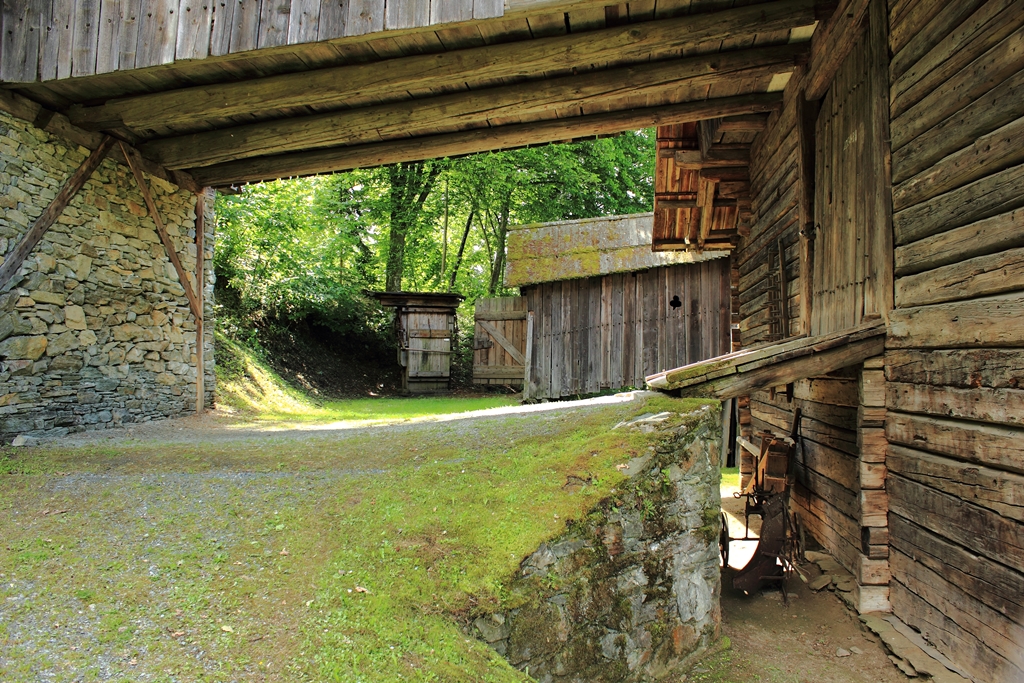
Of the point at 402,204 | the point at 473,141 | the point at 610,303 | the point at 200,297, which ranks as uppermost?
the point at 402,204

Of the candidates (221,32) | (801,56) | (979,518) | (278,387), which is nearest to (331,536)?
(979,518)

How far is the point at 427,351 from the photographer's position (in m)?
18.6

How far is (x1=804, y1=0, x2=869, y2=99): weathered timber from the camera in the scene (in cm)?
507

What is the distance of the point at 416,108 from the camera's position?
7477 millimetres

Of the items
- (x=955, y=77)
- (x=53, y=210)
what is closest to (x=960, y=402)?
(x=955, y=77)

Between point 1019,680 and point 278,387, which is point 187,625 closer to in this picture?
point 1019,680

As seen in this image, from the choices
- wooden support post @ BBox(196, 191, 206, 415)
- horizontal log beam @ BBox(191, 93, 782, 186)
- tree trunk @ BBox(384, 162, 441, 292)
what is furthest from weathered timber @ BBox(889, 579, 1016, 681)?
tree trunk @ BBox(384, 162, 441, 292)

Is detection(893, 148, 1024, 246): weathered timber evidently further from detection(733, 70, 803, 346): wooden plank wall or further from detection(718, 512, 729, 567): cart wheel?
detection(718, 512, 729, 567): cart wheel

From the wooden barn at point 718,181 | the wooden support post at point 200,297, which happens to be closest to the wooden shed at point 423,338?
the wooden support post at point 200,297

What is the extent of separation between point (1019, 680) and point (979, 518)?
0.82 metres

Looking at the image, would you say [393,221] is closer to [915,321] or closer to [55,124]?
[55,124]

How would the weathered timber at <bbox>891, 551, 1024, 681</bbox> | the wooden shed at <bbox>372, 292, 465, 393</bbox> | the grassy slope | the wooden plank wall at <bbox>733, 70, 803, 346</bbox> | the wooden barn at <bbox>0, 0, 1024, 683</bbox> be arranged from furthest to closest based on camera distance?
the wooden shed at <bbox>372, 292, 465, 393</bbox>
the wooden plank wall at <bbox>733, 70, 803, 346</bbox>
the wooden barn at <bbox>0, 0, 1024, 683</bbox>
the grassy slope
the weathered timber at <bbox>891, 551, 1024, 681</bbox>

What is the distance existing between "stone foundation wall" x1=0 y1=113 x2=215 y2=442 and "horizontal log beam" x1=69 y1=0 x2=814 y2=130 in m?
1.04

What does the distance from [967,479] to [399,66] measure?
629cm
